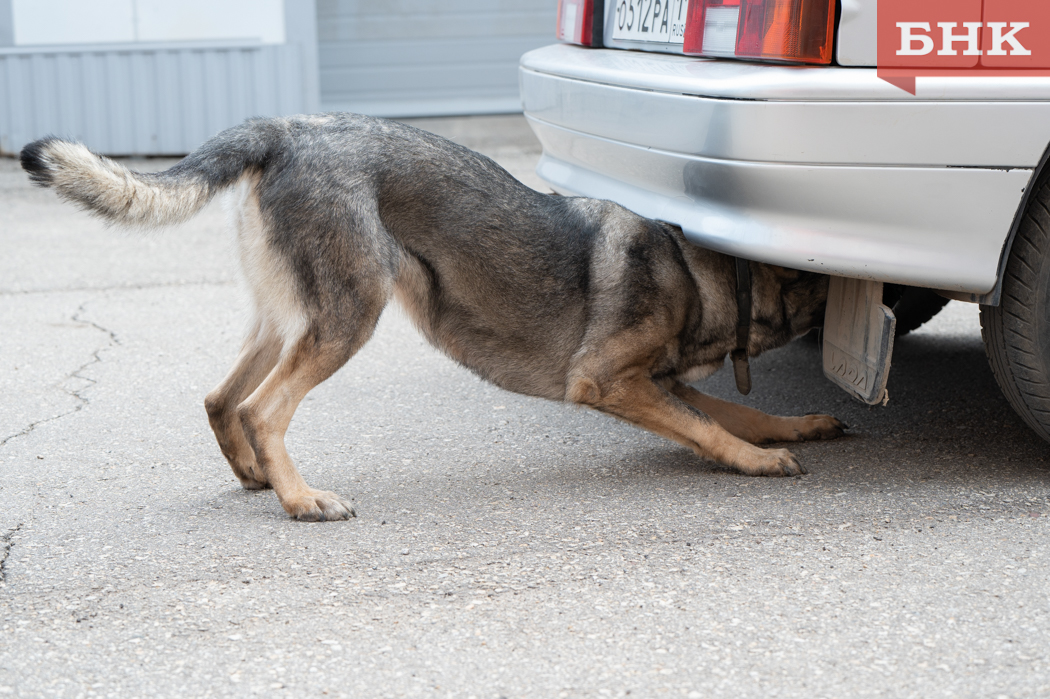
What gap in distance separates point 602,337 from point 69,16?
25.3ft

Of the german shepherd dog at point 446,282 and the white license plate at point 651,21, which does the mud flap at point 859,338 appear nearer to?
the german shepherd dog at point 446,282

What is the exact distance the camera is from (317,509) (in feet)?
9.44

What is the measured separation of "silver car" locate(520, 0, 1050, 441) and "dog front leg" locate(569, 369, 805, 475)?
0.36 meters

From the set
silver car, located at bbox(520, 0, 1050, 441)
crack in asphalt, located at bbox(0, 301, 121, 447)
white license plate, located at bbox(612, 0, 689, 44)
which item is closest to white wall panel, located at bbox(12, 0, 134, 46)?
crack in asphalt, located at bbox(0, 301, 121, 447)

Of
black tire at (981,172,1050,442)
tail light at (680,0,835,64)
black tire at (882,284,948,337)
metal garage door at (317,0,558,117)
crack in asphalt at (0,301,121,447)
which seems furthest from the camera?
metal garage door at (317,0,558,117)

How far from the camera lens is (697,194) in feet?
9.85

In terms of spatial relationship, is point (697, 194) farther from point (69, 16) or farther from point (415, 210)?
point (69, 16)

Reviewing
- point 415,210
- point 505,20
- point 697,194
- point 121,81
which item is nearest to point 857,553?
point 697,194

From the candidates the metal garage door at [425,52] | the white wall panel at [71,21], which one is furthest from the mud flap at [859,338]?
the metal garage door at [425,52]

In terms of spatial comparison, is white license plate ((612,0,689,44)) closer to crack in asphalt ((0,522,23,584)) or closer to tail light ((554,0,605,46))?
tail light ((554,0,605,46))

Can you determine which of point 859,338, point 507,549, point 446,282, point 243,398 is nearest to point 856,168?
point 859,338

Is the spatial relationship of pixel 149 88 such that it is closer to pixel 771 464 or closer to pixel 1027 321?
pixel 771 464

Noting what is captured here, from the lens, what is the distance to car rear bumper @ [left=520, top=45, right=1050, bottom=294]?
2627 mm

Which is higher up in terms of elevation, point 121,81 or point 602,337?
point 121,81
